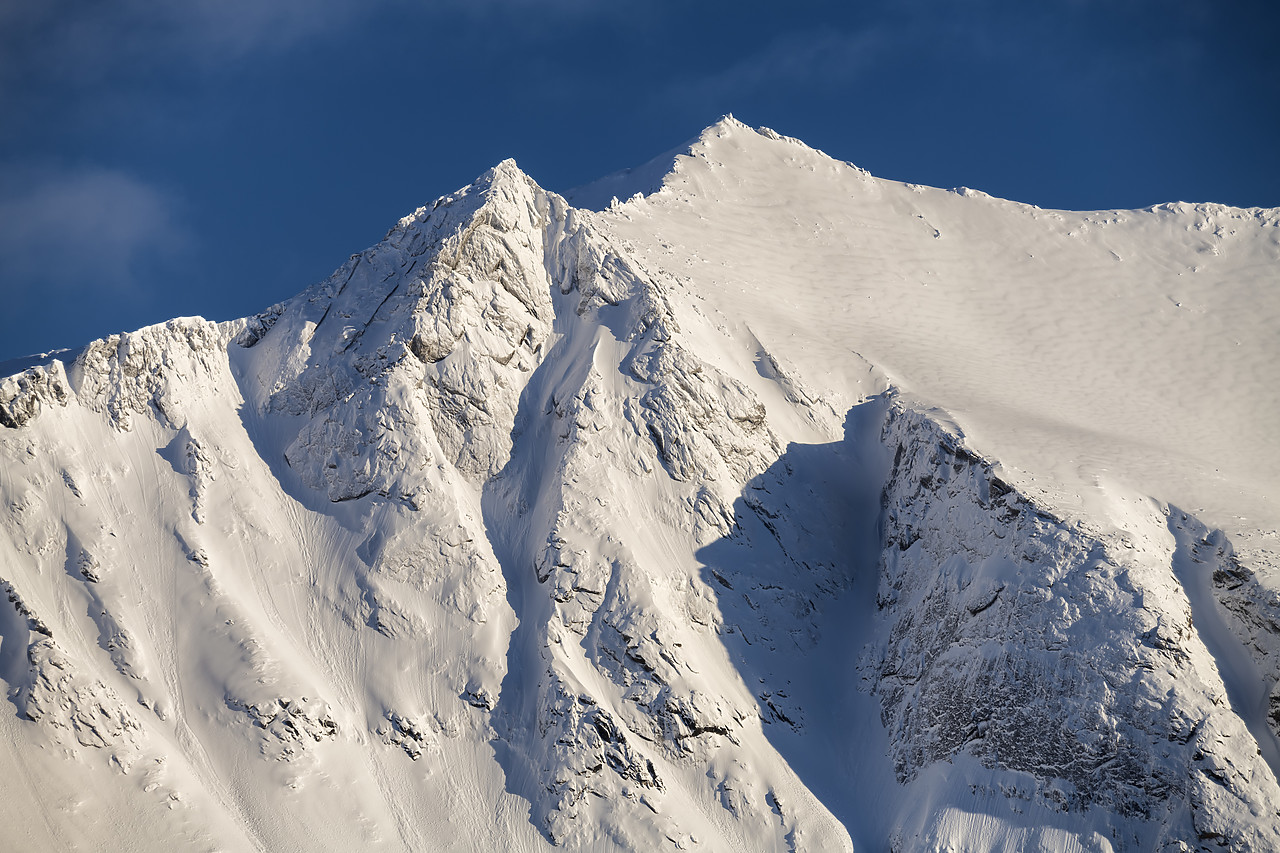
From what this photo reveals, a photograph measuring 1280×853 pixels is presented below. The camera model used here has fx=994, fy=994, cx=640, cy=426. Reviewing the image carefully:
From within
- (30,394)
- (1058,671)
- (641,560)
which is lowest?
(1058,671)

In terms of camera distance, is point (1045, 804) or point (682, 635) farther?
point (682, 635)

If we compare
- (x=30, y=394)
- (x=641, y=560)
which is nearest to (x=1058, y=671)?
(x=641, y=560)

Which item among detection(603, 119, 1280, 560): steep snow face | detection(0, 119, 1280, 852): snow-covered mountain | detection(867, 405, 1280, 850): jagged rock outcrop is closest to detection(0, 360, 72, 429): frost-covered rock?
detection(0, 119, 1280, 852): snow-covered mountain

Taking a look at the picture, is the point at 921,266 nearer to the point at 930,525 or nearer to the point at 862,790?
the point at 930,525

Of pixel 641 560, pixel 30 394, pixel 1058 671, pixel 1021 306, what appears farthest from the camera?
pixel 1021 306

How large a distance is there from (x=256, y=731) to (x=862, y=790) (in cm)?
3869

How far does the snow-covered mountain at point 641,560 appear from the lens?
191 feet

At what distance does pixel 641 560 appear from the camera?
7012 cm

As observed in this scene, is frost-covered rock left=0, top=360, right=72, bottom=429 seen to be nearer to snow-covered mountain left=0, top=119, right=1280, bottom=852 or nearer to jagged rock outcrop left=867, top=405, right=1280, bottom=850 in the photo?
snow-covered mountain left=0, top=119, right=1280, bottom=852

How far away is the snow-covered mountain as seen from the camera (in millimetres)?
58094

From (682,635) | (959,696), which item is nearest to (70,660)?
(682,635)

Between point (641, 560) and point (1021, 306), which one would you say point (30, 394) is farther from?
point (1021, 306)

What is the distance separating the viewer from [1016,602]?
6038 cm

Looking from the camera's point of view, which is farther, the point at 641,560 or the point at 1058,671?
the point at 641,560
